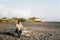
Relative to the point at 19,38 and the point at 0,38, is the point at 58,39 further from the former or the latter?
the point at 0,38

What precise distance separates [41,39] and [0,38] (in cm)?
116

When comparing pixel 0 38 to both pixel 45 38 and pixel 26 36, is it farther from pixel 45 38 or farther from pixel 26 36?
pixel 45 38

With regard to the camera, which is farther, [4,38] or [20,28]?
[20,28]

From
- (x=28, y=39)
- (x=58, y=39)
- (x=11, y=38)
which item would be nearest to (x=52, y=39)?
(x=58, y=39)

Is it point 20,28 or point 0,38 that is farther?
point 20,28

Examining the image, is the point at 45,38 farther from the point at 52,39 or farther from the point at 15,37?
the point at 15,37

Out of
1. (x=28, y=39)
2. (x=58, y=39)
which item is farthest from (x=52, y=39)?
(x=28, y=39)

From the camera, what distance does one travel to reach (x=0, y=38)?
598 centimetres

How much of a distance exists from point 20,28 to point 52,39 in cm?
100

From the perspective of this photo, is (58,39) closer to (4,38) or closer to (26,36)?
(26,36)

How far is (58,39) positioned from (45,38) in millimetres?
378

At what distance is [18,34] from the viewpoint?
20.8 ft

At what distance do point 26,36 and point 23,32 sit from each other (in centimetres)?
16

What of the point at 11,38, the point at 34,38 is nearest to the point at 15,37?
the point at 11,38
